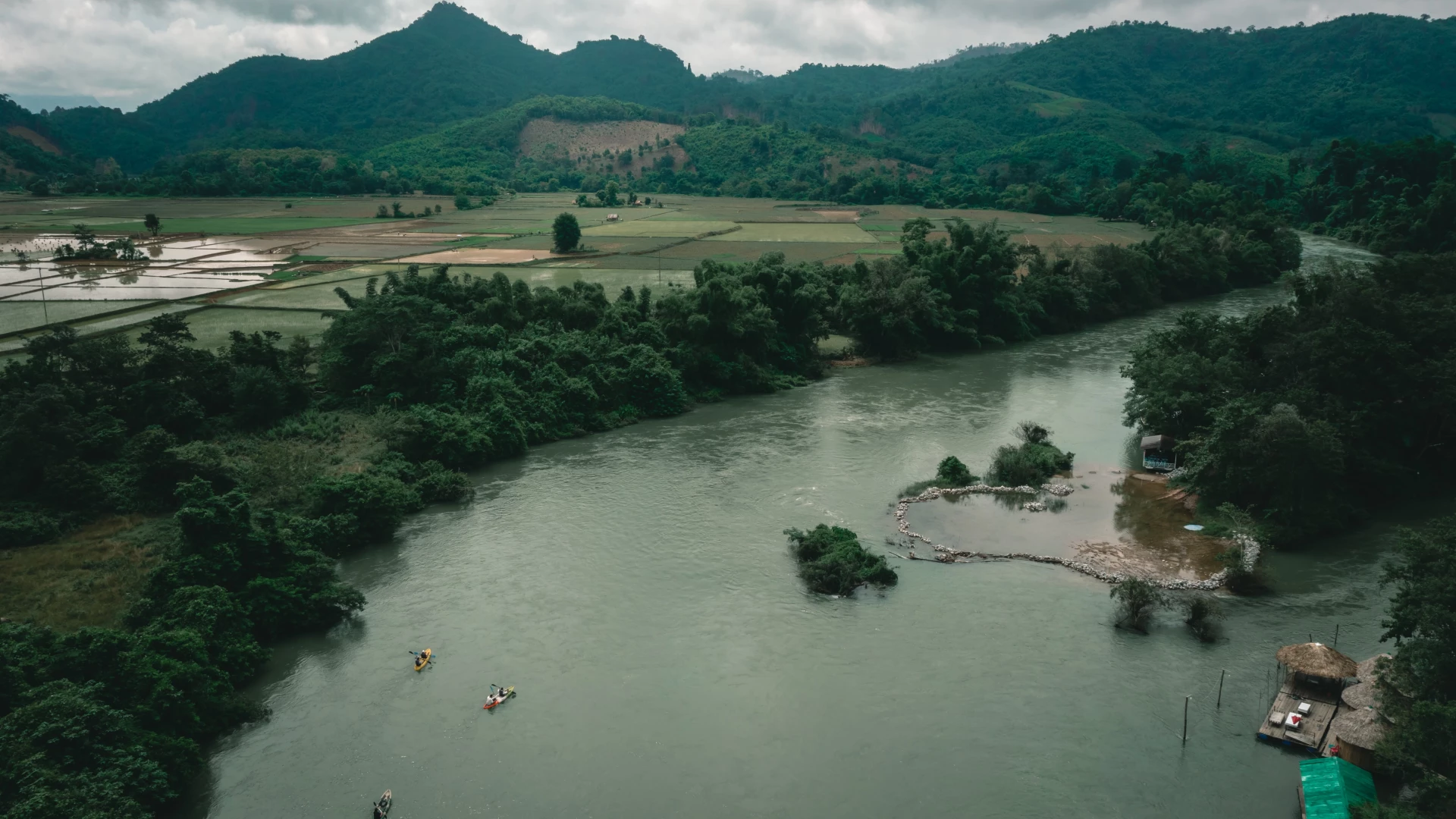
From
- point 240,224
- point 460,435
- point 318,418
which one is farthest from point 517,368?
point 240,224

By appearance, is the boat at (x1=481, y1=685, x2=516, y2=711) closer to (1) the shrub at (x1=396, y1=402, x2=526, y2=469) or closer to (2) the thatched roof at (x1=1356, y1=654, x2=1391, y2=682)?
(1) the shrub at (x1=396, y1=402, x2=526, y2=469)

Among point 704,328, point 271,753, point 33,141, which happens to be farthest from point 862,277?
point 33,141

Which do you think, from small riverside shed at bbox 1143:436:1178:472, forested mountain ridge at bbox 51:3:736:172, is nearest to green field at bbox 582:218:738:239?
small riverside shed at bbox 1143:436:1178:472

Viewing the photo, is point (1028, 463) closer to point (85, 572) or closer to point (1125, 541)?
point (1125, 541)

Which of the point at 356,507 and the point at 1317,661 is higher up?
the point at 356,507

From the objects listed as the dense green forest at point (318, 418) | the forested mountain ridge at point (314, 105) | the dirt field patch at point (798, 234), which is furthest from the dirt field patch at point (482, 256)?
the forested mountain ridge at point (314, 105)

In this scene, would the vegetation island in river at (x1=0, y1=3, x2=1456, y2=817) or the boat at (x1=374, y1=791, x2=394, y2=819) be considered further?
the vegetation island in river at (x1=0, y1=3, x2=1456, y2=817)
